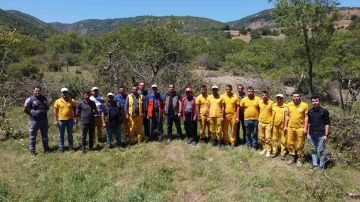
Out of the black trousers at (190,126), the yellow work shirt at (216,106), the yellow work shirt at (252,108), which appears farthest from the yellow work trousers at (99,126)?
the yellow work shirt at (252,108)

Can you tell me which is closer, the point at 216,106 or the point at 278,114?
the point at 278,114

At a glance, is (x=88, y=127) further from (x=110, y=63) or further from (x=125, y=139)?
(x=110, y=63)

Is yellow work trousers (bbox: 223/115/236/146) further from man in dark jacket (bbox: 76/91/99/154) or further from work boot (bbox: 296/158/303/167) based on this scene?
man in dark jacket (bbox: 76/91/99/154)

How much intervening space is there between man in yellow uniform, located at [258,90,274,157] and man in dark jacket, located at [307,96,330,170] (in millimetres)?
1051

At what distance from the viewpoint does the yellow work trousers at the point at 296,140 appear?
8367 millimetres

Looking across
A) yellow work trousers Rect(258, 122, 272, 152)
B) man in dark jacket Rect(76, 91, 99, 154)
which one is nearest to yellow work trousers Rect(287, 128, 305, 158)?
yellow work trousers Rect(258, 122, 272, 152)

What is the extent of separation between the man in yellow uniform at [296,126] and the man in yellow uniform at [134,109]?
4.11 m

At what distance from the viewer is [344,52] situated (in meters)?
25.4

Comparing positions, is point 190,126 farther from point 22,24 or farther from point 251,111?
point 22,24

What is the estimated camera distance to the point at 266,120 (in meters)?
8.99

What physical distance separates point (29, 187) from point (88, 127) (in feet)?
7.56

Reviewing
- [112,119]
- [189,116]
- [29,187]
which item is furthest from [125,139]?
[29,187]

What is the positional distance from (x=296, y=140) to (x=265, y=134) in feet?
2.80

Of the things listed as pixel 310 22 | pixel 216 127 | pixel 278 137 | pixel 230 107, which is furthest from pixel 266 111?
pixel 310 22
